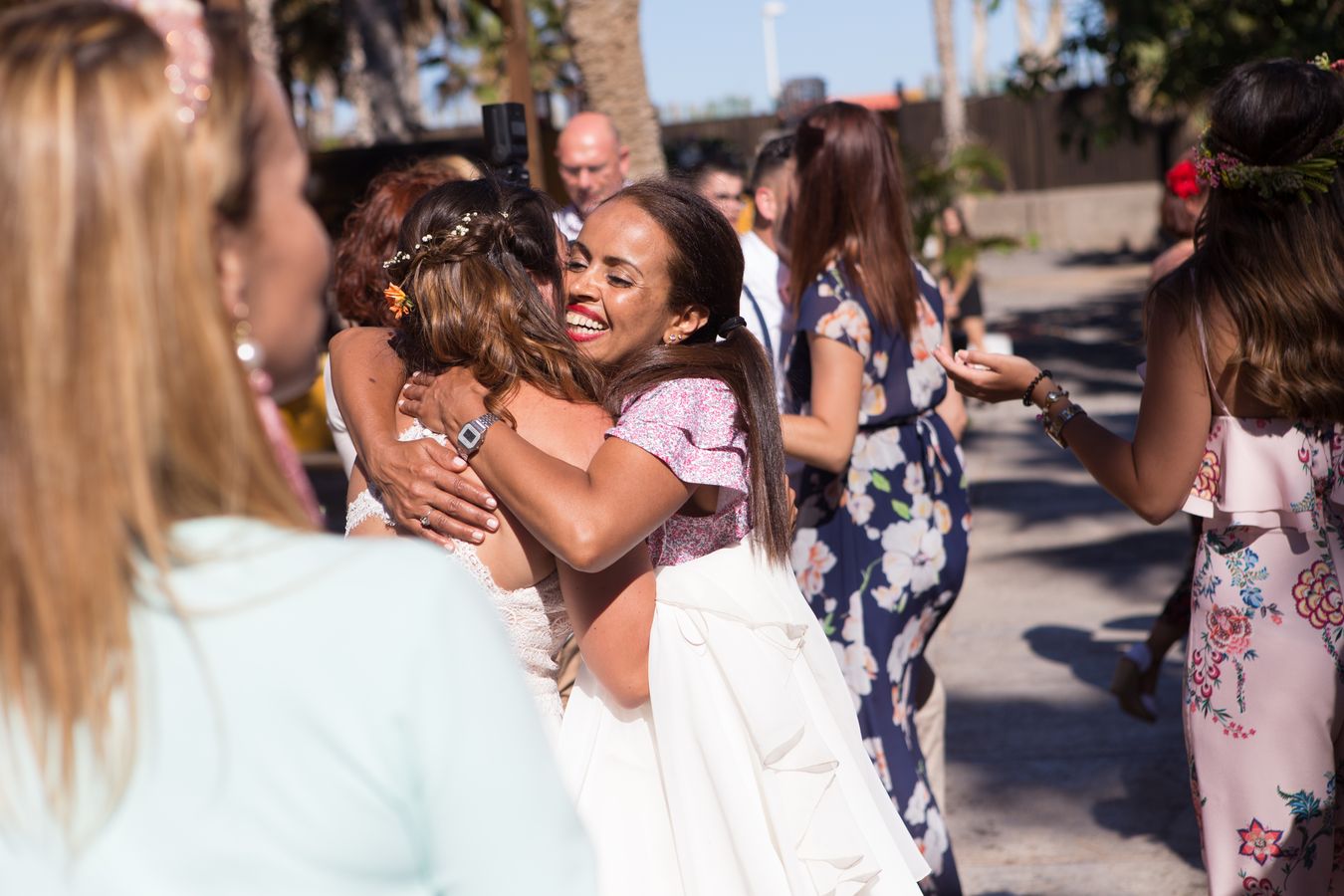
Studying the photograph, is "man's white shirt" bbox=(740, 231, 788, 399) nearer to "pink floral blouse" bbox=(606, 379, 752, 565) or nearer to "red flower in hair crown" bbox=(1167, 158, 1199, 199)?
"red flower in hair crown" bbox=(1167, 158, 1199, 199)

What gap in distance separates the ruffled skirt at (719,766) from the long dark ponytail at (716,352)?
0.41 ft

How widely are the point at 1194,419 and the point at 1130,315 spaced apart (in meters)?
16.3

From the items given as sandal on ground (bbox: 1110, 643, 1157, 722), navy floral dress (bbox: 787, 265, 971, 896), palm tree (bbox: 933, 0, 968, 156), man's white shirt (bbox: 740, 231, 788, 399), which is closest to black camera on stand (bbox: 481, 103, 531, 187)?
man's white shirt (bbox: 740, 231, 788, 399)

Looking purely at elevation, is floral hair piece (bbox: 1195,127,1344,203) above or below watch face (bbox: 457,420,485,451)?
above

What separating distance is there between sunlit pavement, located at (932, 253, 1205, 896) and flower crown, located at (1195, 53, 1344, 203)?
608mm

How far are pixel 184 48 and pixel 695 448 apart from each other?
1.33 meters

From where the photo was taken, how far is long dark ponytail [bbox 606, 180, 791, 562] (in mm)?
2402

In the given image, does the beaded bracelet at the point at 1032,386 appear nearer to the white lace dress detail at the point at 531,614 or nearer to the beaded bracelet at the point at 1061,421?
the beaded bracelet at the point at 1061,421

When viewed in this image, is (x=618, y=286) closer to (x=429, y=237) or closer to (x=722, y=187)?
(x=429, y=237)

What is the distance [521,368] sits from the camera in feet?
7.32

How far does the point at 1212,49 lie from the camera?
27.9ft

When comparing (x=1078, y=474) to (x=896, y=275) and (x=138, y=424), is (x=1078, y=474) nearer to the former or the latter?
(x=896, y=275)

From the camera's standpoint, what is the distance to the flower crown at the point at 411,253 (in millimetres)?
2219

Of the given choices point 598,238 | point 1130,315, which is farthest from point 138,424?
point 1130,315
